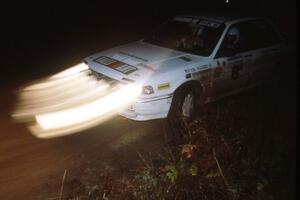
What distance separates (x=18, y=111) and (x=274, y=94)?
4973 mm

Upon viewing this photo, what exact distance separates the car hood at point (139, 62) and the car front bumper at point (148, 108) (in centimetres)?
34

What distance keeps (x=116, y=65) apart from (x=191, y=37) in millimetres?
1509

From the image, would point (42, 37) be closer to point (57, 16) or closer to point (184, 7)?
point (57, 16)

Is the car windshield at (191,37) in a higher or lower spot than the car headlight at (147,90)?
higher

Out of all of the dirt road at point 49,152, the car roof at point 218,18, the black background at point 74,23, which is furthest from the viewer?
the black background at point 74,23

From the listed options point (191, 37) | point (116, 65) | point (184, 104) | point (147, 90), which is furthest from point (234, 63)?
point (116, 65)

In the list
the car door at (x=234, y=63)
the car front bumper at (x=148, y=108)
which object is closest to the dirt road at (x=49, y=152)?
the car front bumper at (x=148, y=108)

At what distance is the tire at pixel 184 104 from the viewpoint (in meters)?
6.11

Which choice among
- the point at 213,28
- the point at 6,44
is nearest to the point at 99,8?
the point at 6,44

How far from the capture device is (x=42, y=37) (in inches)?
453

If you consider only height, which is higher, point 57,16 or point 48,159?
point 57,16

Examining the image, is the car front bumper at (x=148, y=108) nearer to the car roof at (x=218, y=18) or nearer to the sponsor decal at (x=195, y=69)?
the sponsor decal at (x=195, y=69)

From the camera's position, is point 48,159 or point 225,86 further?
point 225,86

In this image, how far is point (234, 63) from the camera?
675cm
